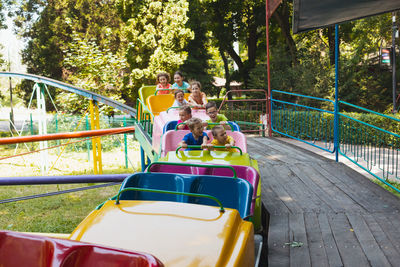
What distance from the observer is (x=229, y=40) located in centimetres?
2342

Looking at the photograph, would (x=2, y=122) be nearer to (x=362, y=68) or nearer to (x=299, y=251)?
(x=362, y=68)

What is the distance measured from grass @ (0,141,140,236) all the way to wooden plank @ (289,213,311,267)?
415 centimetres

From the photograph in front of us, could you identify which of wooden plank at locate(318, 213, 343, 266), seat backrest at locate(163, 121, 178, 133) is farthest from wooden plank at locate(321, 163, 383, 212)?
seat backrest at locate(163, 121, 178, 133)

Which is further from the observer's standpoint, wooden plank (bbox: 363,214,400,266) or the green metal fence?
the green metal fence

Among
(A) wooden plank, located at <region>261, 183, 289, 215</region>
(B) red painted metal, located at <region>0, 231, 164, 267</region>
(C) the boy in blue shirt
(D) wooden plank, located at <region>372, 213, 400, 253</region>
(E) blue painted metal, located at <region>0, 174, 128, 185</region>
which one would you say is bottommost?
(D) wooden plank, located at <region>372, 213, 400, 253</region>

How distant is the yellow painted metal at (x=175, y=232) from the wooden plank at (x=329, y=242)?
3.15 ft

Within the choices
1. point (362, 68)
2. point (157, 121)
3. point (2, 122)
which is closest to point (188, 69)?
point (362, 68)

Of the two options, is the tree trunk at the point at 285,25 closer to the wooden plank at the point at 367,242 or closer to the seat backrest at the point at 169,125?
the seat backrest at the point at 169,125

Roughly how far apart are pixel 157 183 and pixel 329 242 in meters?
1.61

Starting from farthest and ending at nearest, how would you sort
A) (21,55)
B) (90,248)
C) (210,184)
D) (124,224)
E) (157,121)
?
(21,55), (157,121), (210,184), (124,224), (90,248)

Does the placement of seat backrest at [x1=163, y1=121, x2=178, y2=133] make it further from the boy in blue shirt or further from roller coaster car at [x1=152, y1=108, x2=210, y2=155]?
the boy in blue shirt

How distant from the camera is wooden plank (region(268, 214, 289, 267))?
3053mm

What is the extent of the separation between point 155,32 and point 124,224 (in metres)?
18.0

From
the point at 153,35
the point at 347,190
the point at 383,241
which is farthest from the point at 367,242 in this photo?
the point at 153,35
